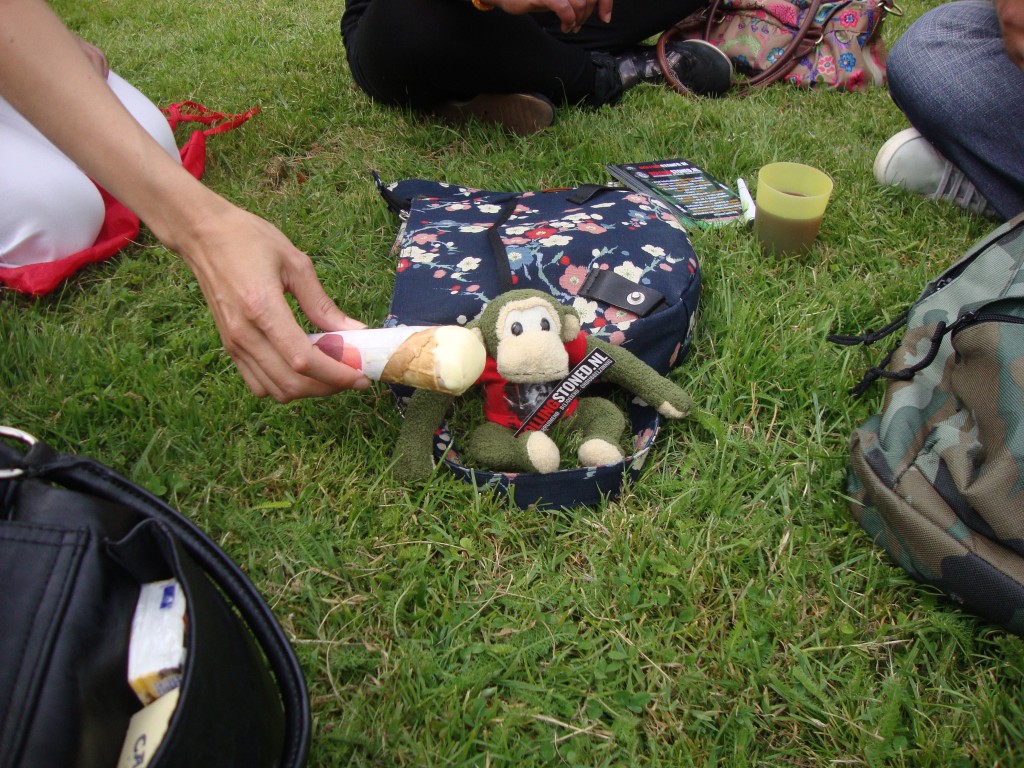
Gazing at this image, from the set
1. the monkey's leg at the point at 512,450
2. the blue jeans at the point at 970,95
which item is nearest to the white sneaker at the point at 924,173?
the blue jeans at the point at 970,95

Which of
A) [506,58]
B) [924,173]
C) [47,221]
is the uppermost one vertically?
[47,221]

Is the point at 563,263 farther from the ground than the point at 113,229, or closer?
closer

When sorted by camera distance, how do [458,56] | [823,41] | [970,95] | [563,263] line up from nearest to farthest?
1. [563,263]
2. [970,95]
3. [458,56]
4. [823,41]

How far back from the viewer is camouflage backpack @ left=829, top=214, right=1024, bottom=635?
951 mm

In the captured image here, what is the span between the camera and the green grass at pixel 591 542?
3.01 feet

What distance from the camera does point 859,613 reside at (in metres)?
1.03

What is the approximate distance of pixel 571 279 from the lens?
1.33 metres

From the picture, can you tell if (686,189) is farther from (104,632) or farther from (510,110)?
(104,632)

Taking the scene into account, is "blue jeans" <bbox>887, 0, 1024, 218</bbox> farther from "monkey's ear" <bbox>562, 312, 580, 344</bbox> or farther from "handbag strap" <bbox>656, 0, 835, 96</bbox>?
"monkey's ear" <bbox>562, 312, 580, 344</bbox>

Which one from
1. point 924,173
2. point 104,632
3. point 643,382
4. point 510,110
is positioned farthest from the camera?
point 510,110

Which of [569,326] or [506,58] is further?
[506,58]

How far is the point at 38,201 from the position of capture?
161cm

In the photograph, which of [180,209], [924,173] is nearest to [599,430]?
[180,209]

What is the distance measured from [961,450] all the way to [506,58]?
1694 millimetres
